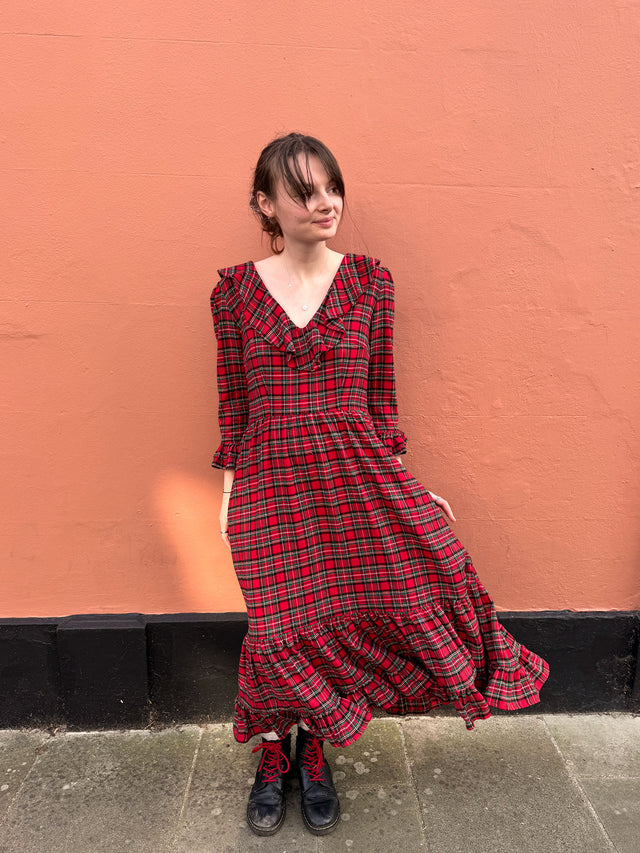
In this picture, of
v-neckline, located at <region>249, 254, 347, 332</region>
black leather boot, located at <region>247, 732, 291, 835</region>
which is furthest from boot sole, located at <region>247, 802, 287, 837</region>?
v-neckline, located at <region>249, 254, 347, 332</region>

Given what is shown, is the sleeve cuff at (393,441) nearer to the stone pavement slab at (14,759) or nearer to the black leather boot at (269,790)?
the black leather boot at (269,790)

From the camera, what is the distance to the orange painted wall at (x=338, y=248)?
186cm

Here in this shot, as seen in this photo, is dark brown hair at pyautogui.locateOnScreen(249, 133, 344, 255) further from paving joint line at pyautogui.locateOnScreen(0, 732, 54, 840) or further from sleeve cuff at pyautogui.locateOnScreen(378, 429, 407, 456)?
paving joint line at pyautogui.locateOnScreen(0, 732, 54, 840)

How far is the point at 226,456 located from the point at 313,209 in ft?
2.60

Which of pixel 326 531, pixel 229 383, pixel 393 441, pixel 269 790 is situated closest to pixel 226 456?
pixel 229 383

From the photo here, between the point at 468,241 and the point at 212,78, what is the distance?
1.04m

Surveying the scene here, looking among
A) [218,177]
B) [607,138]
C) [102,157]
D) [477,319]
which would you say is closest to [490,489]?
[477,319]

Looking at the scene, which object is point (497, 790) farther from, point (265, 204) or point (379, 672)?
point (265, 204)

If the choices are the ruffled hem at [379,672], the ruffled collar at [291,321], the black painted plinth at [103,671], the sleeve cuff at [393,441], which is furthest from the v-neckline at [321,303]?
the black painted plinth at [103,671]

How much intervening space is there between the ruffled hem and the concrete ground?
1.07 ft

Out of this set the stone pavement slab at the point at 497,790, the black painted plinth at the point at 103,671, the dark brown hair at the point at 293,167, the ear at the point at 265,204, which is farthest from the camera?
the black painted plinth at the point at 103,671

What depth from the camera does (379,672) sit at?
1.79 meters

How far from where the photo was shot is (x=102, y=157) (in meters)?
1.90

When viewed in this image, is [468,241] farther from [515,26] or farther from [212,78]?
[212,78]
